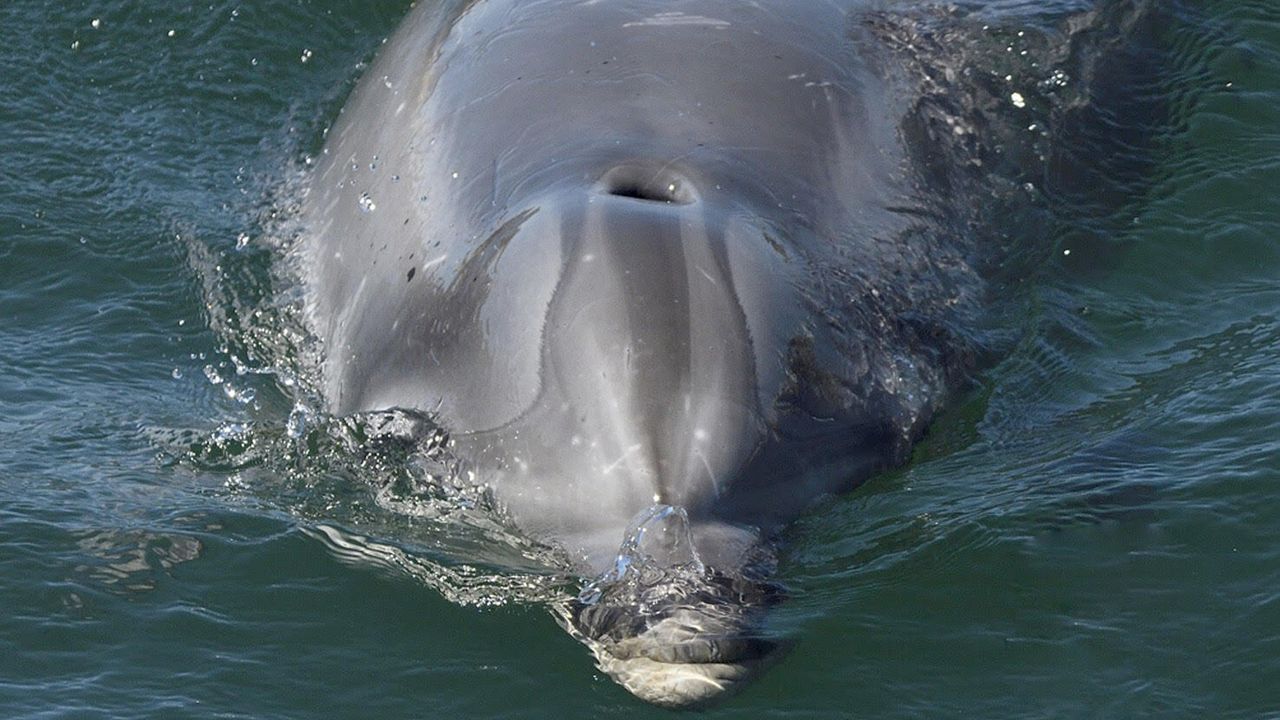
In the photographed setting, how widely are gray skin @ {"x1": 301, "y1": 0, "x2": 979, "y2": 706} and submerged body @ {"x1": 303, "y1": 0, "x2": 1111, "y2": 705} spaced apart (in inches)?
0.6

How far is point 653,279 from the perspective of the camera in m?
7.94

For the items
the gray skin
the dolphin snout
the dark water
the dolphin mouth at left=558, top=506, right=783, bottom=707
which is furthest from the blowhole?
the dolphin snout

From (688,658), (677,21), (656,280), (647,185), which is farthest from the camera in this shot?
(677,21)

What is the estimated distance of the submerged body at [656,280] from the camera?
302 inches

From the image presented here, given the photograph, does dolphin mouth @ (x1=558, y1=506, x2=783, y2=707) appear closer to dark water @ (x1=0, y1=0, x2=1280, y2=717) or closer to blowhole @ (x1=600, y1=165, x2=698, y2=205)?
dark water @ (x1=0, y1=0, x2=1280, y2=717)

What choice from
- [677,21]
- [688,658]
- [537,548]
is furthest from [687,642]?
[677,21]

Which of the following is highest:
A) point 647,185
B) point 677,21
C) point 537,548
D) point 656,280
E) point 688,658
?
point 677,21

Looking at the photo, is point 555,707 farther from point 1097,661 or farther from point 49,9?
point 49,9

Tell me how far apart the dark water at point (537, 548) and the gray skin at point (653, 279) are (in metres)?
0.30

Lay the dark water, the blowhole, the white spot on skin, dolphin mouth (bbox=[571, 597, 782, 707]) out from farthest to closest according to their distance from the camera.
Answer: the white spot on skin, the blowhole, the dark water, dolphin mouth (bbox=[571, 597, 782, 707])

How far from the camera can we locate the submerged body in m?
7.68

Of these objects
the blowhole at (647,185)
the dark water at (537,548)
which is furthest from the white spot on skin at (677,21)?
the dark water at (537,548)

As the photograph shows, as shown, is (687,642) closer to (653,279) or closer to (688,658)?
(688,658)

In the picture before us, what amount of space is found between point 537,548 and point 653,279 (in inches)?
48.3
